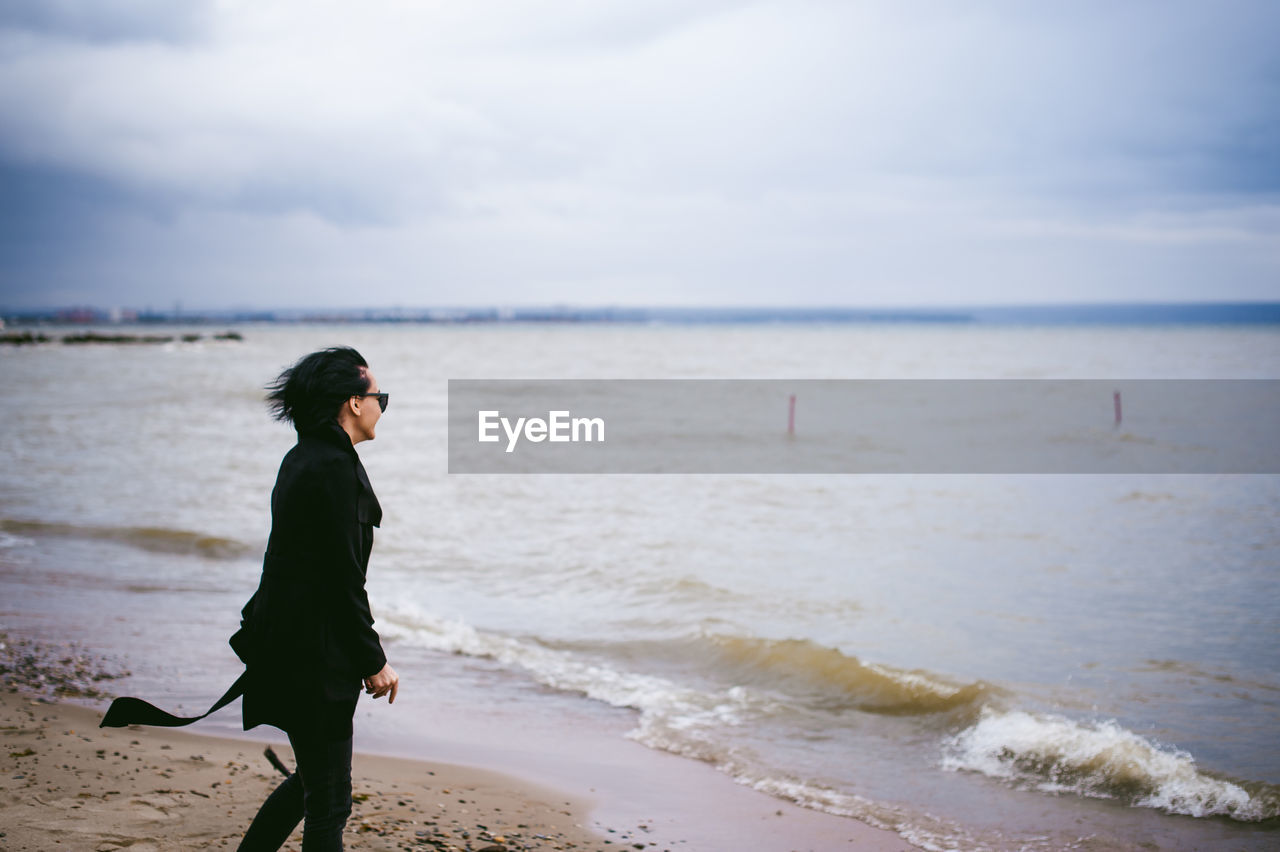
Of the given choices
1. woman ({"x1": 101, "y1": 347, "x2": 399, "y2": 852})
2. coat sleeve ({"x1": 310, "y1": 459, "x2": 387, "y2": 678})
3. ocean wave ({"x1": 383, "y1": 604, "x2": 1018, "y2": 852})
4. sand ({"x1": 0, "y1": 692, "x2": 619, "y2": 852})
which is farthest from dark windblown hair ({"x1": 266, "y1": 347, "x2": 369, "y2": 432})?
ocean wave ({"x1": 383, "y1": 604, "x2": 1018, "y2": 852})

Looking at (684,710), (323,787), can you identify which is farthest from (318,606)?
(684,710)

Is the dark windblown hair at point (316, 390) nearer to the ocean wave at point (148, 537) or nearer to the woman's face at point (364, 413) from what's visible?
the woman's face at point (364, 413)

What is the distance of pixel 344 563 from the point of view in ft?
9.70

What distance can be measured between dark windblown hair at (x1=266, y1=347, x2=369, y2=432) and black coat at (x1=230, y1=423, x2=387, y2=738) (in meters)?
0.08

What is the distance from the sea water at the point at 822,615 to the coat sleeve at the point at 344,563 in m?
3.61

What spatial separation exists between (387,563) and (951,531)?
849 centimetres

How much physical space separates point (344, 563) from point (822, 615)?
774cm

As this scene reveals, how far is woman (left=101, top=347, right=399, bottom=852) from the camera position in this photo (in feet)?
9.65

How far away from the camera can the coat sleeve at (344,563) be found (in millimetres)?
2926

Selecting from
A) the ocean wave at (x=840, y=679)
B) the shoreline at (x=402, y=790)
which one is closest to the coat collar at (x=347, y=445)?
the shoreline at (x=402, y=790)

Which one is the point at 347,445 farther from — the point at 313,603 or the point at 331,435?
the point at 313,603

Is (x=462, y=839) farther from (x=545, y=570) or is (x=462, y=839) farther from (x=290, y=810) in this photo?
(x=545, y=570)

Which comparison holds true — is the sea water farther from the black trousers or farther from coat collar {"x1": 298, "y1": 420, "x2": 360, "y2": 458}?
coat collar {"x1": 298, "y1": 420, "x2": 360, "y2": 458}

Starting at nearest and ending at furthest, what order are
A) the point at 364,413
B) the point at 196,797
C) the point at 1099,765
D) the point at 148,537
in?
the point at 364,413 < the point at 196,797 < the point at 1099,765 < the point at 148,537
